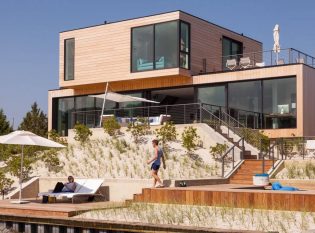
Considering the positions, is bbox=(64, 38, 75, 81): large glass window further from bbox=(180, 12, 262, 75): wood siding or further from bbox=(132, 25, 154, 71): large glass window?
bbox=(180, 12, 262, 75): wood siding

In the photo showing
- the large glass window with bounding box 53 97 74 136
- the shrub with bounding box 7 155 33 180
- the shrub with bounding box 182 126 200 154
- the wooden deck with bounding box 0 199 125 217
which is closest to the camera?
the wooden deck with bounding box 0 199 125 217

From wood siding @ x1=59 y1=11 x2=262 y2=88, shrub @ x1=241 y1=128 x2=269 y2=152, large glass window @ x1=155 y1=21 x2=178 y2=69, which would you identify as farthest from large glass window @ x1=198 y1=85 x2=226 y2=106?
shrub @ x1=241 y1=128 x2=269 y2=152

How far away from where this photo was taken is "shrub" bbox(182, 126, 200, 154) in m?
21.5

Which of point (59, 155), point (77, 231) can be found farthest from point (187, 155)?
point (77, 231)

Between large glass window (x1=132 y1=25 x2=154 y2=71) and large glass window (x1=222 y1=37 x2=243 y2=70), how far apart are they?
457 centimetres

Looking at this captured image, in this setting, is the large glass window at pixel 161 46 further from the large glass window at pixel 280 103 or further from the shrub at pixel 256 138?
the shrub at pixel 256 138

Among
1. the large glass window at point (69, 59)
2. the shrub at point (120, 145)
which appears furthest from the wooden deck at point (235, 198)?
the large glass window at point (69, 59)

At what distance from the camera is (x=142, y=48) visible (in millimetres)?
28797

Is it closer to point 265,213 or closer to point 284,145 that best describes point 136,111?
point 284,145

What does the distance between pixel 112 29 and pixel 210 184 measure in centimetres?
1457

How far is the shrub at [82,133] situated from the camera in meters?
24.9

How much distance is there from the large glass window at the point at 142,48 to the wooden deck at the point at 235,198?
45.9 feet

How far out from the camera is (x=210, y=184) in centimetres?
1775

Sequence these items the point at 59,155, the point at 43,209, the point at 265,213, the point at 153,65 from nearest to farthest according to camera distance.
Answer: the point at 265,213, the point at 43,209, the point at 59,155, the point at 153,65
